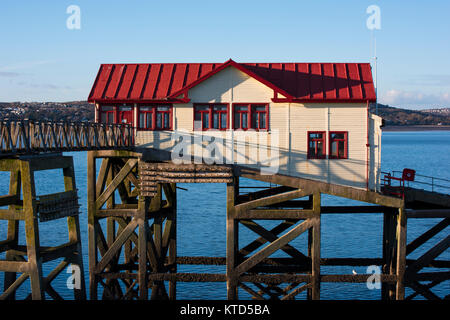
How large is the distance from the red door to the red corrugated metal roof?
19.3 inches

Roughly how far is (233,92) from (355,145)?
5.98 metres

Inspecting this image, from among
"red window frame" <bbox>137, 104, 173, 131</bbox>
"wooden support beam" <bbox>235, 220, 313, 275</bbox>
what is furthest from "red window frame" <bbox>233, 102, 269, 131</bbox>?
"wooden support beam" <bbox>235, 220, 313, 275</bbox>

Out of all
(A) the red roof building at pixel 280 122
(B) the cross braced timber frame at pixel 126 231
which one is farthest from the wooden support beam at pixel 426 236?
(B) the cross braced timber frame at pixel 126 231

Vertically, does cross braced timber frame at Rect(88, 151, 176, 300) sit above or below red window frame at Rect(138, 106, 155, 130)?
below

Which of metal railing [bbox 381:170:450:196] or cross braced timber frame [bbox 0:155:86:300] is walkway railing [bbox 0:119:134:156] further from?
metal railing [bbox 381:170:450:196]

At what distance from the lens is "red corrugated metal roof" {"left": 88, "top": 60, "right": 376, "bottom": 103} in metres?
26.8

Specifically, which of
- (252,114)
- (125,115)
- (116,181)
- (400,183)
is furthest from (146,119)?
(400,183)

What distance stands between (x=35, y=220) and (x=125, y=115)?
9.00m

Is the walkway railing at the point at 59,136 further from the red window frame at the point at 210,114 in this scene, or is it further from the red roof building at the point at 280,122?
the red window frame at the point at 210,114

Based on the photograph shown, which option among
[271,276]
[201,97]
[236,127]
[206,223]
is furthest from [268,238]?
[206,223]

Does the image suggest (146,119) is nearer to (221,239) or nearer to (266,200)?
(266,200)

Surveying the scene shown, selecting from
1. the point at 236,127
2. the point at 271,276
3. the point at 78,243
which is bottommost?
the point at 271,276

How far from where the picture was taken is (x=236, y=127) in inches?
1066
